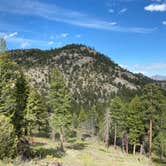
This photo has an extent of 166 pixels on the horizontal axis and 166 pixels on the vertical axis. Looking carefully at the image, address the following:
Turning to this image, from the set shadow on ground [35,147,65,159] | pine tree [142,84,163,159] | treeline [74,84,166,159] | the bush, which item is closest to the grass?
shadow on ground [35,147,65,159]

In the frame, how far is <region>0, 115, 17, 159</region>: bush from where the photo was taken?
24.4m

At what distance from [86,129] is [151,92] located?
83.1 meters

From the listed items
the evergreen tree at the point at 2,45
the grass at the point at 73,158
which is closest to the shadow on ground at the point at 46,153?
the grass at the point at 73,158

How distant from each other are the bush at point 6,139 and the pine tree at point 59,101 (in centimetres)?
A: 1665

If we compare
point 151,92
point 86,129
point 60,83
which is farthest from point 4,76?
point 86,129

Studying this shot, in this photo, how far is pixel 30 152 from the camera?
118 ft

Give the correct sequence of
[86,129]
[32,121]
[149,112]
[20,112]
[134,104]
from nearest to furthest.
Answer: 1. [20,112]
2. [32,121]
3. [149,112]
4. [134,104]
5. [86,129]

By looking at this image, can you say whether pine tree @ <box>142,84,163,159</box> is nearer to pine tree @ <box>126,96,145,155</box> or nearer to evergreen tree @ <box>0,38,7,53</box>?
pine tree @ <box>126,96,145,155</box>

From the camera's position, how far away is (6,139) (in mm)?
25109

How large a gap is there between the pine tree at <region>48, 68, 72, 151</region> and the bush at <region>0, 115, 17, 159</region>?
1665 centimetres

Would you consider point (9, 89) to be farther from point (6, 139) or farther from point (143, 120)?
point (143, 120)

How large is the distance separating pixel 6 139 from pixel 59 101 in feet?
61.4

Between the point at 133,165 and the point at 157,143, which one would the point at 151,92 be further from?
the point at 157,143

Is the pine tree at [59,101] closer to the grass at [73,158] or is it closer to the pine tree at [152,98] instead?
the grass at [73,158]
